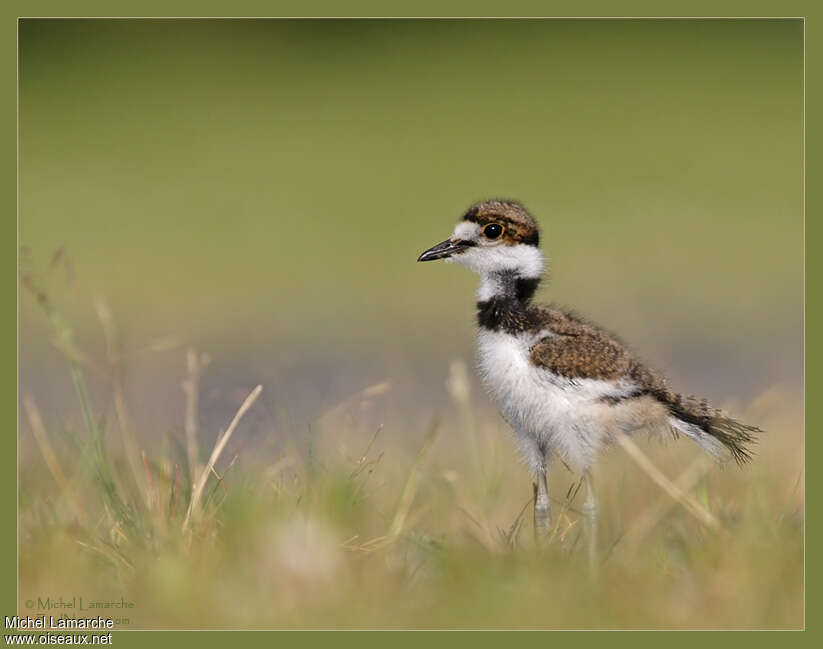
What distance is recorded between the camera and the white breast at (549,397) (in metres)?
4.64

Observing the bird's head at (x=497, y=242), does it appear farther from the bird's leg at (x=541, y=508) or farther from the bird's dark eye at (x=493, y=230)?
the bird's leg at (x=541, y=508)

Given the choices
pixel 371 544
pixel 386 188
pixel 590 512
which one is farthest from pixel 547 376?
pixel 386 188

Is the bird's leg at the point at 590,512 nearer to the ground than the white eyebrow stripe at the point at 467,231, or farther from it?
nearer to the ground

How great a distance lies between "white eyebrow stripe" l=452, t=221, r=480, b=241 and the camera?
503 centimetres

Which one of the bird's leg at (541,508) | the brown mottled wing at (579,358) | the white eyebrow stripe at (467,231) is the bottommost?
the bird's leg at (541,508)

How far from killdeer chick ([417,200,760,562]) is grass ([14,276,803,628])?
18 cm

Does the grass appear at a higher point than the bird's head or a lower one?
lower

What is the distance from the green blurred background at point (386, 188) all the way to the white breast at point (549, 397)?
2.14m

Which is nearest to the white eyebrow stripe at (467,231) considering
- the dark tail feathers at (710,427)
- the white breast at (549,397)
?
the white breast at (549,397)

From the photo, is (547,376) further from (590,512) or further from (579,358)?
(590,512)

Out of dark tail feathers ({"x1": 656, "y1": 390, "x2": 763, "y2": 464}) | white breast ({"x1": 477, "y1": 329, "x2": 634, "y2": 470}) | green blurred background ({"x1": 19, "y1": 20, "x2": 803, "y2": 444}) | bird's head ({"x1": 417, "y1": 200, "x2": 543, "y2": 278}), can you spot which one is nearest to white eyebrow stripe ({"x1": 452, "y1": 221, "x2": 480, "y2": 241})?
bird's head ({"x1": 417, "y1": 200, "x2": 543, "y2": 278})

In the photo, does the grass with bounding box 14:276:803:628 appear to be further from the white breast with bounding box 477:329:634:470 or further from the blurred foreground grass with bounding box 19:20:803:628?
the white breast with bounding box 477:329:634:470

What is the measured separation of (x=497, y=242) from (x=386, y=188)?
328 inches

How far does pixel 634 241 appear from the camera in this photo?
11.8 m
